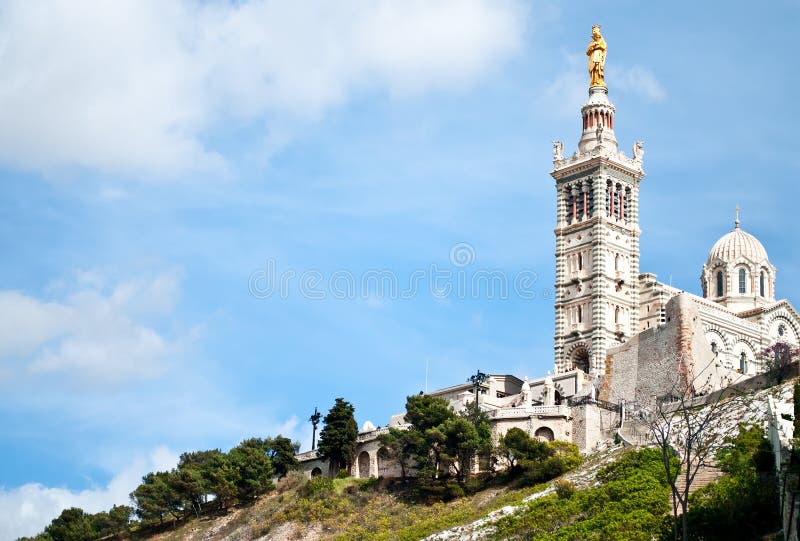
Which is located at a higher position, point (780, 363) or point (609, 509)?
point (780, 363)

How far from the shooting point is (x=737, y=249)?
376ft

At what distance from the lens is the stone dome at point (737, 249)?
11412 centimetres

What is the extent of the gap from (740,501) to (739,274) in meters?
56.0

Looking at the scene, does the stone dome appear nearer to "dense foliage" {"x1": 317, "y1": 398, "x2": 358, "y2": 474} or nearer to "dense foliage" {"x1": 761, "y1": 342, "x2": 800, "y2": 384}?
"dense foliage" {"x1": 761, "y1": 342, "x2": 800, "y2": 384}

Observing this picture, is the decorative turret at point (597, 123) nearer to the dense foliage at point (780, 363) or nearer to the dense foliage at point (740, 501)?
the dense foliage at point (780, 363)

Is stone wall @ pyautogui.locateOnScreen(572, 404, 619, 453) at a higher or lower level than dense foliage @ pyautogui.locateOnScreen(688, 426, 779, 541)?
higher

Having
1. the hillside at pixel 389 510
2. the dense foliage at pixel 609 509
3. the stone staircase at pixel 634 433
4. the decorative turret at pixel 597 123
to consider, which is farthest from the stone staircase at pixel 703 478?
the decorative turret at pixel 597 123

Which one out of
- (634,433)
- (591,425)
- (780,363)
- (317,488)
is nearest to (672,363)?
(780,363)

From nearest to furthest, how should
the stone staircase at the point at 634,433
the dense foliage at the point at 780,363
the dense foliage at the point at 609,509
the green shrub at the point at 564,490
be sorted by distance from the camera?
the dense foliage at the point at 609,509 < the green shrub at the point at 564,490 < the stone staircase at the point at 634,433 < the dense foliage at the point at 780,363

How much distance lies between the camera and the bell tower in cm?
10544

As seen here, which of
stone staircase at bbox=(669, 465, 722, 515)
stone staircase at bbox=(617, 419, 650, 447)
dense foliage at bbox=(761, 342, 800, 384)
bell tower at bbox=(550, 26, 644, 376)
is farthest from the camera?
bell tower at bbox=(550, 26, 644, 376)

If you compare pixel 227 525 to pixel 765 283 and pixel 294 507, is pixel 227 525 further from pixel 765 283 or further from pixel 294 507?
pixel 765 283

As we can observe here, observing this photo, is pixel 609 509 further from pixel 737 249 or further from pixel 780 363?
pixel 737 249

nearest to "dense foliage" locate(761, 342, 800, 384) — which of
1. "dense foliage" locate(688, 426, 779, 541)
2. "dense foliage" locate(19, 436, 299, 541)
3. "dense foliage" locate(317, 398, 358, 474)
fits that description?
"dense foliage" locate(688, 426, 779, 541)
